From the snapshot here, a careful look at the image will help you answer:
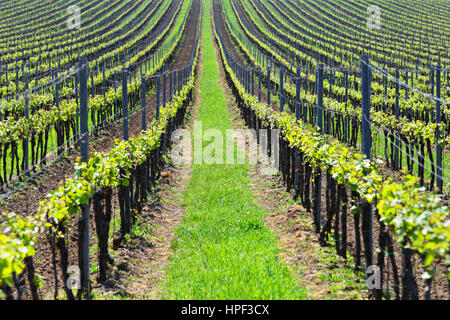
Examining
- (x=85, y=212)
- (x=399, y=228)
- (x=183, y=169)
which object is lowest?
(x=183, y=169)

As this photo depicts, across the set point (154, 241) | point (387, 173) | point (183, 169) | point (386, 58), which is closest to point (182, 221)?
point (154, 241)

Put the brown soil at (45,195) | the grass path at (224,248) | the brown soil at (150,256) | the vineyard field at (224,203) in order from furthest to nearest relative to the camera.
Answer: the brown soil at (45,195)
the brown soil at (150,256)
the grass path at (224,248)
the vineyard field at (224,203)

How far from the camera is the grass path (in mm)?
6410

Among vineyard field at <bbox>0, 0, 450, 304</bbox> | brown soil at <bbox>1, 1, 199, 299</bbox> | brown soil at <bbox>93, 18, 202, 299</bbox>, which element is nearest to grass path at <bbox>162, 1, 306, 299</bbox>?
vineyard field at <bbox>0, 0, 450, 304</bbox>

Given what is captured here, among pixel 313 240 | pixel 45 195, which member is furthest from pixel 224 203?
pixel 45 195

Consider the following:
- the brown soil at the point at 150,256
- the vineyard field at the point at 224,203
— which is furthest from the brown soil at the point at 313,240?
the brown soil at the point at 150,256

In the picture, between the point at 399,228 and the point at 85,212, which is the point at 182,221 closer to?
the point at 85,212

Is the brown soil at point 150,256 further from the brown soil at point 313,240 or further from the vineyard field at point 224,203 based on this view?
the brown soil at point 313,240

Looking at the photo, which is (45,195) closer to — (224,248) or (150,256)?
(150,256)

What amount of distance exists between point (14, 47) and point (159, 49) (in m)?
14.2

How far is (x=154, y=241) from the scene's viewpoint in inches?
359

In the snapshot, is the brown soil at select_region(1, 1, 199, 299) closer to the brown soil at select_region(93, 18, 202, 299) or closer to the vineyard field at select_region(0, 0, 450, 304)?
the vineyard field at select_region(0, 0, 450, 304)

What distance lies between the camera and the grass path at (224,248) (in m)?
6.41

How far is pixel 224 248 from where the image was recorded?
320 inches
